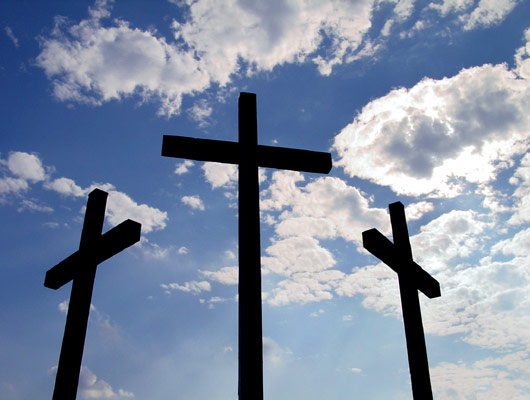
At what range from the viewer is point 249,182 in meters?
4.52

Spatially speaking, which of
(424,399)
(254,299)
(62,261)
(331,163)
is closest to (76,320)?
(62,261)

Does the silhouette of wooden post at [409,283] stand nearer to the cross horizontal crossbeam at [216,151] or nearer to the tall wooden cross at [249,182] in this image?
the tall wooden cross at [249,182]

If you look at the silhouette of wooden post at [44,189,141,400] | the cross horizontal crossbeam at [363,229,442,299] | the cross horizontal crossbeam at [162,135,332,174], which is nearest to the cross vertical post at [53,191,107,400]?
the silhouette of wooden post at [44,189,141,400]

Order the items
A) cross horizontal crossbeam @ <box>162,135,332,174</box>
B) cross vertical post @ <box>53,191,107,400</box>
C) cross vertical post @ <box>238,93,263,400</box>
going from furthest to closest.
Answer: cross horizontal crossbeam @ <box>162,135,332,174</box>
cross vertical post @ <box>53,191,107,400</box>
cross vertical post @ <box>238,93,263,400</box>

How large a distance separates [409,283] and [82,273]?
4070 millimetres

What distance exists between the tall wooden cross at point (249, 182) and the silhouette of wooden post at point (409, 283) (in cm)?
139

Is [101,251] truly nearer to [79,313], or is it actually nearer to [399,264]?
[79,313]

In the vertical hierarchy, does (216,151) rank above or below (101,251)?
above

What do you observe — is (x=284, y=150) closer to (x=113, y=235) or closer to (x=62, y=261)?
(x=113, y=235)

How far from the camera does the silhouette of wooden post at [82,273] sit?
14.4 ft

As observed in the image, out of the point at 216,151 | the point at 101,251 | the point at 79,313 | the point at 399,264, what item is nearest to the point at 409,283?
the point at 399,264

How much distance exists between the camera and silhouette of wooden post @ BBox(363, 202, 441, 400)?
17.2 feet

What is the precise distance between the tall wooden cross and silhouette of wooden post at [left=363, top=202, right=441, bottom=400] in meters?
1.39

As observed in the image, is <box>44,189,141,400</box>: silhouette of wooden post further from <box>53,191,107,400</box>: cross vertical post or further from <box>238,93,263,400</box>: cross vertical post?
<box>238,93,263,400</box>: cross vertical post
